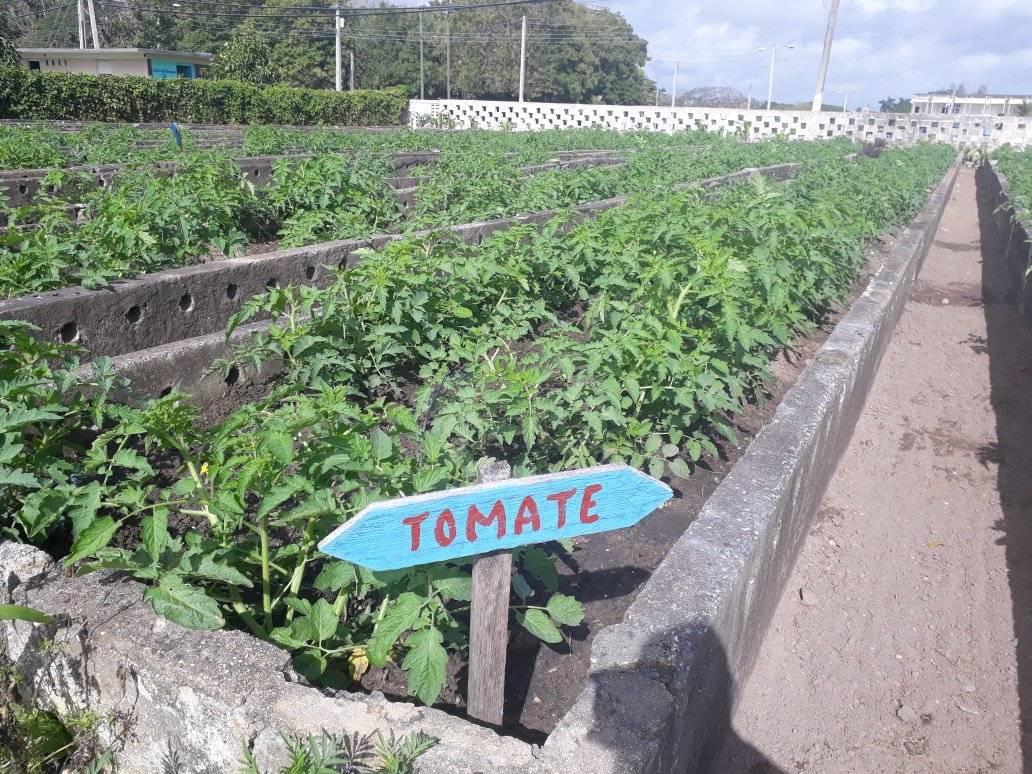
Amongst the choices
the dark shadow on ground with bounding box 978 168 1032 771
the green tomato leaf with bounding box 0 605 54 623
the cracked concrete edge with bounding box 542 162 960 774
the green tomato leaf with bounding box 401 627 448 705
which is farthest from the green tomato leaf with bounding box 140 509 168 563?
the dark shadow on ground with bounding box 978 168 1032 771

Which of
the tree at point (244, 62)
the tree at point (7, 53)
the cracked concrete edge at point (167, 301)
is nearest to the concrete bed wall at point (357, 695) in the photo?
the cracked concrete edge at point (167, 301)

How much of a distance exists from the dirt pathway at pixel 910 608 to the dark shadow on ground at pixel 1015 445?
0.01 metres

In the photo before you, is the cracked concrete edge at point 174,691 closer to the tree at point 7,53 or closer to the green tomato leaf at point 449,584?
the green tomato leaf at point 449,584

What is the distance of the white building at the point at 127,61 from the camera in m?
35.7

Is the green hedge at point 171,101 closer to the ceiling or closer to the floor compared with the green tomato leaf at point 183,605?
closer to the ceiling

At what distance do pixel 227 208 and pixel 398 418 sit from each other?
13.8 feet

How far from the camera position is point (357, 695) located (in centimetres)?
169

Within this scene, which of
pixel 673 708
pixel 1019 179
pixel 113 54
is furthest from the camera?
pixel 113 54

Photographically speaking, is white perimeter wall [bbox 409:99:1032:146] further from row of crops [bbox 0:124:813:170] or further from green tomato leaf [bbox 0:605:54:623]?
green tomato leaf [bbox 0:605:54:623]

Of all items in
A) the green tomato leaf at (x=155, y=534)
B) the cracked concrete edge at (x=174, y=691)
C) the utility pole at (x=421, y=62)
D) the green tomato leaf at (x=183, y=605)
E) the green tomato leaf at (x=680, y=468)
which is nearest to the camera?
the cracked concrete edge at (x=174, y=691)

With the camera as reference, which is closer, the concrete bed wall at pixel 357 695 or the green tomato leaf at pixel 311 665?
the concrete bed wall at pixel 357 695

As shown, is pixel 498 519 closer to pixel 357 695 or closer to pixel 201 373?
pixel 357 695


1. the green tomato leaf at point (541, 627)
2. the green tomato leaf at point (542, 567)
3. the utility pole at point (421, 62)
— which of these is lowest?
the green tomato leaf at point (541, 627)

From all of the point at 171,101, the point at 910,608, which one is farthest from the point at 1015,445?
the point at 171,101
